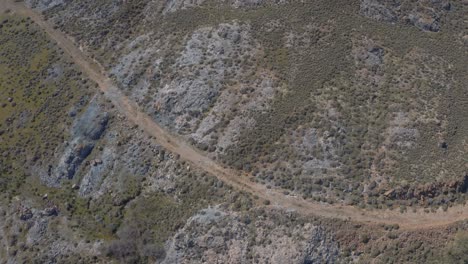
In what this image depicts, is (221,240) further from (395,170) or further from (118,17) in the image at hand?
(118,17)

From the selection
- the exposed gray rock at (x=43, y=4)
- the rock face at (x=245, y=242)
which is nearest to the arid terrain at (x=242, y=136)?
the rock face at (x=245, y=242)

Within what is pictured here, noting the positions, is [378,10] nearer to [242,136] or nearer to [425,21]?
[425,21]

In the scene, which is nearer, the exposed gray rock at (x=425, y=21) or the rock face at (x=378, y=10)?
the rock face at (x=378, y=10)

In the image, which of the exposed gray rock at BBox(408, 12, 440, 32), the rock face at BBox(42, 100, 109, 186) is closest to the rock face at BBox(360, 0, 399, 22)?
the exposed gray rock at BBox(408, 12, 440, 32)

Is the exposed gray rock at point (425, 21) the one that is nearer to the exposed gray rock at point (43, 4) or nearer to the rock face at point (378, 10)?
the rock face at point (378, 10)

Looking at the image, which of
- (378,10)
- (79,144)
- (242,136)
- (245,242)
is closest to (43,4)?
(79,144)
